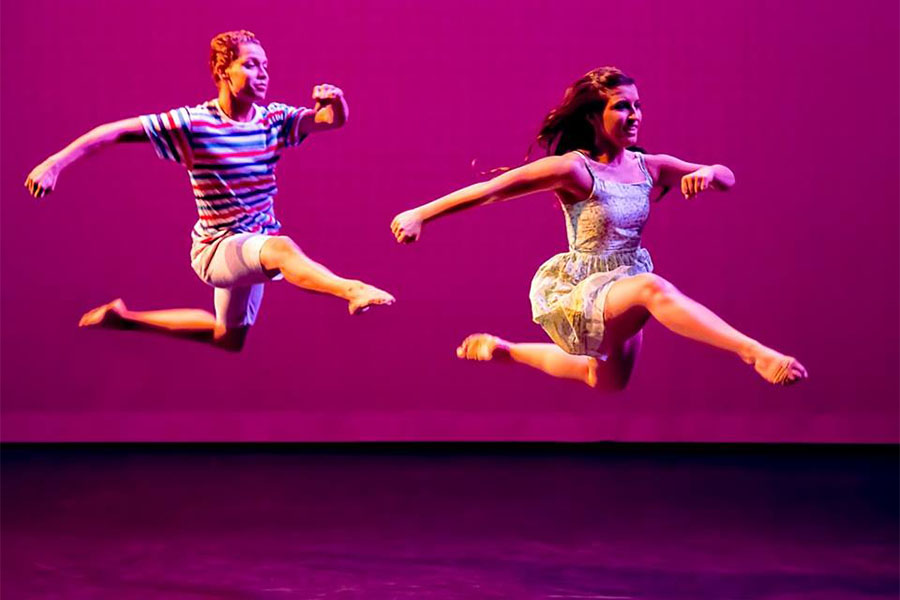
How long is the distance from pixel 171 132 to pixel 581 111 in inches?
44.5

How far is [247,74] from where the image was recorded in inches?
136

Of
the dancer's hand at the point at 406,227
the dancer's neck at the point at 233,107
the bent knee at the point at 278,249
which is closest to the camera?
the dancer's hand at the point at 406,227

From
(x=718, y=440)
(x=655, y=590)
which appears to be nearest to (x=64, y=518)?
(x=655, y=590)

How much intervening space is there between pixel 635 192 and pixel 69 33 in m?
3.56

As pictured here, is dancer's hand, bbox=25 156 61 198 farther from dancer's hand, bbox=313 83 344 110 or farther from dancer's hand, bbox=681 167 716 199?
dancer's hand, bbox=681 167 716 199

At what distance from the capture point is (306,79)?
19.5 feet

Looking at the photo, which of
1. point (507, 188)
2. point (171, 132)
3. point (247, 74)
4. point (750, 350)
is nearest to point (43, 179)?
point (171, 132)

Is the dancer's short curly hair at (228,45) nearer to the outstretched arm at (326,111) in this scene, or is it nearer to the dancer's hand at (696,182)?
the outstretched arm at (326,111)

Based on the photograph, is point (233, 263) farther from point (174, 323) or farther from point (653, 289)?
point (653, 289)

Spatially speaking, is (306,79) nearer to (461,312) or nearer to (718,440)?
(461,312)

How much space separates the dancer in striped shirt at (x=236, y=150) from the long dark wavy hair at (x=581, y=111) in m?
0.59

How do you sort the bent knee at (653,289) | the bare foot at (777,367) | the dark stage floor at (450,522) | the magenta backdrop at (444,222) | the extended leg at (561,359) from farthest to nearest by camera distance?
1. the magenta backdrop at (444,222)
2. the dark stage floor at (450,522)
3. the extended leg at (561,359)
4. the bent knee at (653,289)
5. the bare foot at (777,367)

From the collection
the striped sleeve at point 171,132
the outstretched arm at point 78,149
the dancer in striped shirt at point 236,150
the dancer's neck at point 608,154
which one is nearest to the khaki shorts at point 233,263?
the dancer in striped shirt at point 236,150

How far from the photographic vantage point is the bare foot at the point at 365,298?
124 inches
